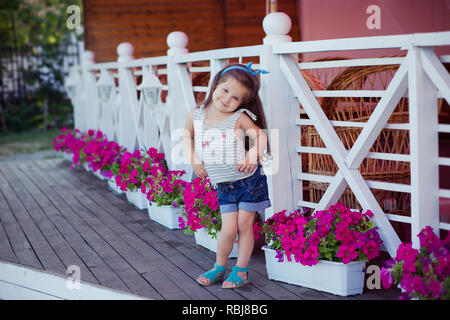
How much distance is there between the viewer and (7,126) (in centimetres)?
1221

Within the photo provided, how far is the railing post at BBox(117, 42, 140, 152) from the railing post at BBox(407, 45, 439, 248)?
346cm

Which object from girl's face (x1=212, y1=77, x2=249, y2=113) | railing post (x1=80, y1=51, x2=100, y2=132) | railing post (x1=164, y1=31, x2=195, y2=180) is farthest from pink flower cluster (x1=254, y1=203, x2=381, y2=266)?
railing post (x1=80, y1=51, x2=100, y2=132)

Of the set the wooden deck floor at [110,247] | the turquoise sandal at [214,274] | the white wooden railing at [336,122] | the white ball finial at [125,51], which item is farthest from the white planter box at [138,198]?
the turquoise sandal at [214,274]

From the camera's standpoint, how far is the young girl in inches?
112

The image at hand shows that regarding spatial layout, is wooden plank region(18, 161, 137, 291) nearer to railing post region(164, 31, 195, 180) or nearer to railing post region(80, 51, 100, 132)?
railing post region(164, 31, 195, 180)

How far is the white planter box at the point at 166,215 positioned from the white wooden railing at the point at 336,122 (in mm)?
360

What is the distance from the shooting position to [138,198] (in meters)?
4.84

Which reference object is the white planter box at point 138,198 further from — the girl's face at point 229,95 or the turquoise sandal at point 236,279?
the girl's face at point 229,95

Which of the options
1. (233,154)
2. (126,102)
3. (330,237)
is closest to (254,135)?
(233,154)

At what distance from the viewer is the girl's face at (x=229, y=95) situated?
2811mm

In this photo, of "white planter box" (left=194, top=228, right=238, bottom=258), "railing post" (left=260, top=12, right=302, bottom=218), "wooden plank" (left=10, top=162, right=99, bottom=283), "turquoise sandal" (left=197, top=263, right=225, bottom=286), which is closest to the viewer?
"turquoise sandal" (left=197, top=263, right=225, bottom=286)

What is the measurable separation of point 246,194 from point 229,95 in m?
0.47
